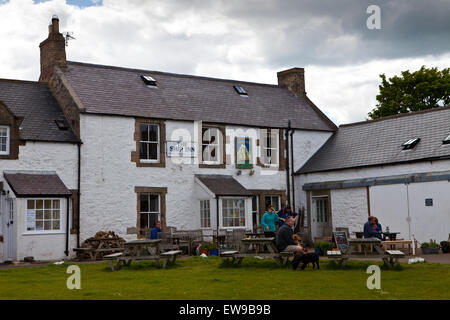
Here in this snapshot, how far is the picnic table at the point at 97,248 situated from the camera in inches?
833

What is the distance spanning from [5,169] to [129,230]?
4871 millimetres

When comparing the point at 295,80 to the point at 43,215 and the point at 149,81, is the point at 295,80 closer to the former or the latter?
the point at 149,81

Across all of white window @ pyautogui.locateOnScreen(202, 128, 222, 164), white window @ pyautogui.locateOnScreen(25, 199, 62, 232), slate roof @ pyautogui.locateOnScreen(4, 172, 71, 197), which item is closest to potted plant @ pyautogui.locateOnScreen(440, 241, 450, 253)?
white window @ pyautogui.locateOnScreen(202, 128, 222, 164)

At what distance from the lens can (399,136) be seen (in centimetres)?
2561

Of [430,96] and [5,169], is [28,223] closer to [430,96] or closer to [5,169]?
[5,169]

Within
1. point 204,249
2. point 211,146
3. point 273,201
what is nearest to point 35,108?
point 211,146

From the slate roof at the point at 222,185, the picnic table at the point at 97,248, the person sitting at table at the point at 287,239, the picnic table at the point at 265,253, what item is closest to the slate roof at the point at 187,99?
the slate roof at the point at 222,185

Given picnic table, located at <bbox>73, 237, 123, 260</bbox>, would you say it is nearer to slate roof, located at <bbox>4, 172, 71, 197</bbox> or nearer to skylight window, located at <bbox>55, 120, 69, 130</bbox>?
slate roof, located at <bbox>4, 172, 71, 197</bbox>

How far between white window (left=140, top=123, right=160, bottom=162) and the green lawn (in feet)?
27.7

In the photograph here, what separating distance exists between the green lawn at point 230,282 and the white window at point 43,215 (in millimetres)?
4426

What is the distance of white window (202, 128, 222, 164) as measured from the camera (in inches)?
1023

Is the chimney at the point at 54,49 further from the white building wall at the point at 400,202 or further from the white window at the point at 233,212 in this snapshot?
the white building wall at the point at 400,202

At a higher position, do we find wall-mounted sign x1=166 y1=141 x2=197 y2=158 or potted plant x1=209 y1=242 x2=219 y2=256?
wall-mounted sign x1=166 y1=141 x2=197 y2=158

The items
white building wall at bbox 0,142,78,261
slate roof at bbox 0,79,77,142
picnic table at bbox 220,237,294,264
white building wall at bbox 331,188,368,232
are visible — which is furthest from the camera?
white building wall at bbox 331,188,368,232
